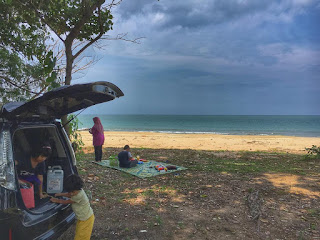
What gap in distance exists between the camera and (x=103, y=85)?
307 cm

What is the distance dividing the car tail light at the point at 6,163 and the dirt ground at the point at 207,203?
169 cm

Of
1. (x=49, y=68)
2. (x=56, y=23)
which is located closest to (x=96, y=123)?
(x=49, y=68)

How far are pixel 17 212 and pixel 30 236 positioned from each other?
303 mm

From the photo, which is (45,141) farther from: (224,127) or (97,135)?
(224,127)

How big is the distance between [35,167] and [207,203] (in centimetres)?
345

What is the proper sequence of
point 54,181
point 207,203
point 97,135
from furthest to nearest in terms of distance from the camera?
1. point 97,135
2. point 207,203
3. point 54,181

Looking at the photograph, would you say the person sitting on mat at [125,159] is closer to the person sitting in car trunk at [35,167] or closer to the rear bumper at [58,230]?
the person sitting in car trunk at [35,167]

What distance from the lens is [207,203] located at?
5.29m

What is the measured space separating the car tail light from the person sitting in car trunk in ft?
3.02

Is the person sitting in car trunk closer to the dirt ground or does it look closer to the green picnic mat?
the dirt ground

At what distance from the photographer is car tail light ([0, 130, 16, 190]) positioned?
2.35m

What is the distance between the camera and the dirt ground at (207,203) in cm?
398

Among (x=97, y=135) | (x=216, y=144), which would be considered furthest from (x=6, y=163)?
(x=216, y=144)

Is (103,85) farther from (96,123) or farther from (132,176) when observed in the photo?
(96,123)
